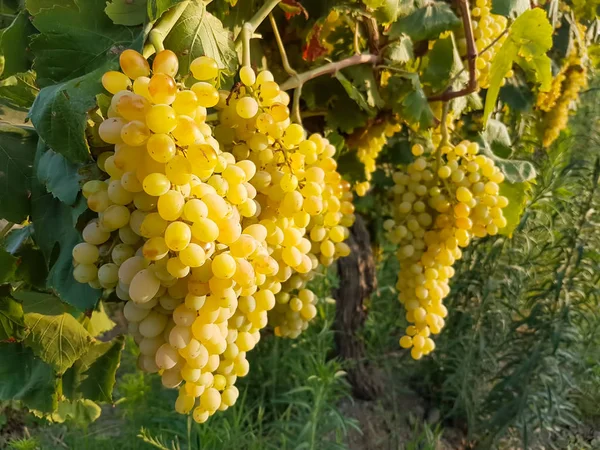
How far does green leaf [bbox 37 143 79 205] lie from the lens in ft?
1.82

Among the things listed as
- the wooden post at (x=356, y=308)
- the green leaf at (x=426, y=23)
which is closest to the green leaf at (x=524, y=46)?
the green leaf at (x=426, y=23)

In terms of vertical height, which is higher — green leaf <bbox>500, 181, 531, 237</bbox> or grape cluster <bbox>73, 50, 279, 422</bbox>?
grape cluster <bbox>73, 50, 279, 422</bbox>

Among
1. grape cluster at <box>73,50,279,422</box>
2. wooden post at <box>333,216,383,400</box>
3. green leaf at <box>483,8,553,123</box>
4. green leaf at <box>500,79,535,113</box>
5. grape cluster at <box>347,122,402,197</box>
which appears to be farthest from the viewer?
wooden post at <box>333,216,383,400</box>

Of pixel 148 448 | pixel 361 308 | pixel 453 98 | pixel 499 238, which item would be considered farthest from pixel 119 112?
pixel 499 238

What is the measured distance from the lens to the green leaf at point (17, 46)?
0.67 m

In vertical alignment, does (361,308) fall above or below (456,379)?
above

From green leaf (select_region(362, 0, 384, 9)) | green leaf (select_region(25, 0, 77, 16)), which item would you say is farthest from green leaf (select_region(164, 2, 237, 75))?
green leaf (select_region(362, 0, 384, 9))

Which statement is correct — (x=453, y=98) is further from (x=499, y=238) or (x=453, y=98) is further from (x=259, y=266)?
(x=499, y=238)

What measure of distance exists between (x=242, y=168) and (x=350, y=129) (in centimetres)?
52

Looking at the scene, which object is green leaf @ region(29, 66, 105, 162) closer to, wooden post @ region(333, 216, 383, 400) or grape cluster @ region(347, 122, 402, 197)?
grape cluster @ region(347, 122, 402, 197)

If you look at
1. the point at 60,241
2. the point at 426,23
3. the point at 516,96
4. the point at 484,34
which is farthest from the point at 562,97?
the point at 60,241

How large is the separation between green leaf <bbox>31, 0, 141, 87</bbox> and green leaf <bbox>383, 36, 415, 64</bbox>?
531 millimetres

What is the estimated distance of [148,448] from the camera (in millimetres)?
1604

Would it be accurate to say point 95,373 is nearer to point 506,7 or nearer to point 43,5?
point 43,5
